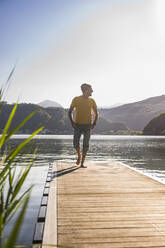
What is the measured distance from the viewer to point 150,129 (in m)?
85.9

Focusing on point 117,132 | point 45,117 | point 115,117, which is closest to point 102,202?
point 45,117

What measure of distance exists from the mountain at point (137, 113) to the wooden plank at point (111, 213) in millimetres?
147235

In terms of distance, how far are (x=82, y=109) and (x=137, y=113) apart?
578 ft

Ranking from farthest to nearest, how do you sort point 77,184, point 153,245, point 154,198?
point 77,184 < point 154,198 < point 153,245

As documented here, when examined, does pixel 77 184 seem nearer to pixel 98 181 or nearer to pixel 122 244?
pixel 98 181

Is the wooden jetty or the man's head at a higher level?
the man's head

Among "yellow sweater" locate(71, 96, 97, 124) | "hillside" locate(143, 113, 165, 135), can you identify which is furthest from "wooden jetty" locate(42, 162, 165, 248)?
"hillside" locate(143, 113, 165, 135)

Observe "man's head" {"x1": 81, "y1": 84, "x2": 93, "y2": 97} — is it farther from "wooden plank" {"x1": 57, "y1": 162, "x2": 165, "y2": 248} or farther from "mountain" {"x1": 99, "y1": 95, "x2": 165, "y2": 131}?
"mountain" {"x1": 99, "y1": 95, "x2": 165, "y2": 131}

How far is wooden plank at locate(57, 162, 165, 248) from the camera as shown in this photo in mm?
2418

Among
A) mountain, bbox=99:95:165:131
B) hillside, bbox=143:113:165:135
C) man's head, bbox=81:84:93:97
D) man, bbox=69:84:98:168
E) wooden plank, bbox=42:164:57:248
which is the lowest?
wooden plank, bbox=42:164:57:248

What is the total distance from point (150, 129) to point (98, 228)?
86.6 metres

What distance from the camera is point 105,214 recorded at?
10.4 feet

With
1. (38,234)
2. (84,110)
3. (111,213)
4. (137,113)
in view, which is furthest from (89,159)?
(137,113)

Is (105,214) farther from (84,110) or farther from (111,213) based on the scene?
(84,110)
